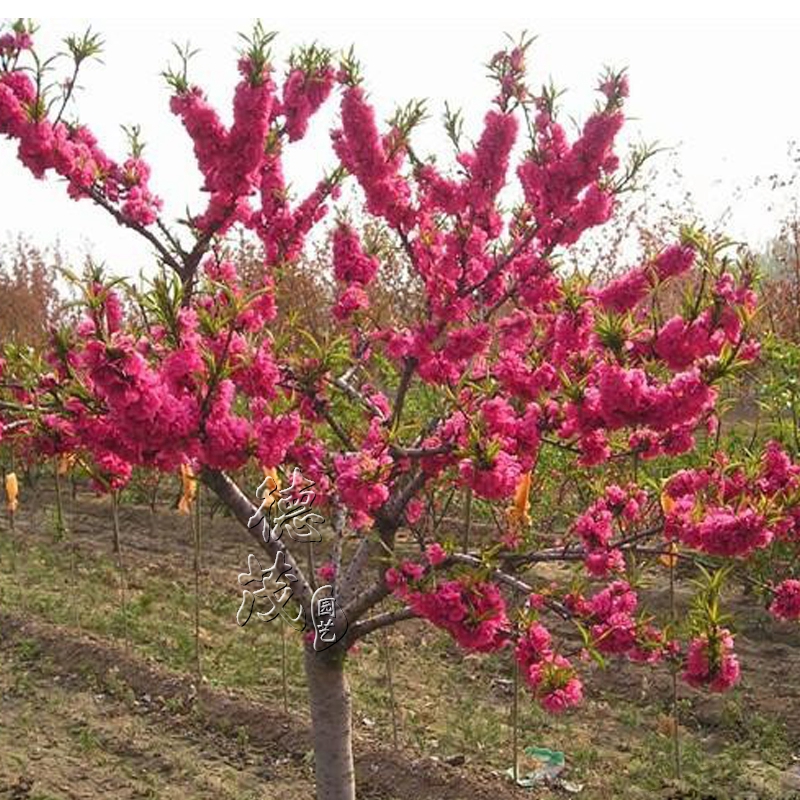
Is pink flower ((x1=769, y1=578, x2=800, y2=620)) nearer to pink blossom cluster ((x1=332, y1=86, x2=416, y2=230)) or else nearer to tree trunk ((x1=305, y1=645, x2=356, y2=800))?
tree trunk ((x1=305, y1=645, x2=356, y2=800))

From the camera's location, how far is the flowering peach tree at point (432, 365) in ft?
9.79

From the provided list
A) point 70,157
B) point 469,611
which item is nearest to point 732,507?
point 469,611

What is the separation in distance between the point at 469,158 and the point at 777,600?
87.2 inches

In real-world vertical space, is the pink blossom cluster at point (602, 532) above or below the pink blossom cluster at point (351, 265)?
below

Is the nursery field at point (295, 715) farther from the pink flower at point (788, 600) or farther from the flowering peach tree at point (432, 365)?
the pink flower at point (788, 600)

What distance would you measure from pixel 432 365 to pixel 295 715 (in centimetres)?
284

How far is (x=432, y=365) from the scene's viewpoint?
4129 mm

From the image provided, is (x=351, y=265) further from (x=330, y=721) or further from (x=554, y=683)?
(x=554, y=683)

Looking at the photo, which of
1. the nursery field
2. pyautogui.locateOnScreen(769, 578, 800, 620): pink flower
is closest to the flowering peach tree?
pyautogui.locateOnScreen(769, 578, 800, 620): pink flower

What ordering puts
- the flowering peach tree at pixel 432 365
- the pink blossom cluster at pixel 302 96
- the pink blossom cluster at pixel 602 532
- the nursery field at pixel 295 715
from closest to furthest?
the flowering peach tree at pixel 432 365 → the pink blossom cluster at pixel 602 532 → the pink blossom cluster at pixel 302 96 → the nursery field at pixel 295 715

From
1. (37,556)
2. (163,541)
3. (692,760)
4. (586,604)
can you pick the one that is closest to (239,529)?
(163,541)

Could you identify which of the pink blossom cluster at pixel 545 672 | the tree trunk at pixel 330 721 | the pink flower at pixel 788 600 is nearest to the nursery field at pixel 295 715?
the tree trunk at pixel 330 721

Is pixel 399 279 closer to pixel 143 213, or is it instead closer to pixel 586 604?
pixel 143 213

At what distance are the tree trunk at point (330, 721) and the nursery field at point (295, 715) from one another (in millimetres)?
1077
